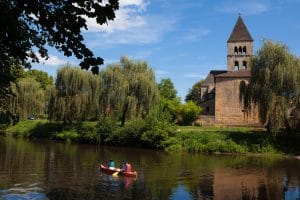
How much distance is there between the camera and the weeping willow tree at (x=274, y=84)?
126 ft

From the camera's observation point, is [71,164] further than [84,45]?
Yes

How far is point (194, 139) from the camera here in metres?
43.8

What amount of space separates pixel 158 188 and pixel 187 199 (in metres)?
2.86

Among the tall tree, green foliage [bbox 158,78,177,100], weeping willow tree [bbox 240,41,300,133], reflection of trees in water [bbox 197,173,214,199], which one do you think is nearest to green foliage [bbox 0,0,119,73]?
reflection of trees in water [bbox 197,173,214,199]

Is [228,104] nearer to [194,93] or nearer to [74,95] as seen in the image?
[74,95]

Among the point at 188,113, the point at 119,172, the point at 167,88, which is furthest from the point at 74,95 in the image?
the point at 167,88

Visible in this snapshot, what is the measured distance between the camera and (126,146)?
4641 cm

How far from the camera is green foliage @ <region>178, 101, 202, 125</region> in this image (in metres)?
56.7

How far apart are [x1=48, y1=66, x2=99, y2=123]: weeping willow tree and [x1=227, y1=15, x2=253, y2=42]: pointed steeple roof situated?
32139 millimetres

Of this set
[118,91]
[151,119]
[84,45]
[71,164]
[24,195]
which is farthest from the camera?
[118,91]

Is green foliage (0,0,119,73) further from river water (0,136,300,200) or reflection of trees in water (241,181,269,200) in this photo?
reflection of trees in water (241,181,269,200)

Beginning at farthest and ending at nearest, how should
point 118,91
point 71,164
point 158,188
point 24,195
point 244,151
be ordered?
point 118,91
point 244,151
point 71,164
point 158,188
point 24,195

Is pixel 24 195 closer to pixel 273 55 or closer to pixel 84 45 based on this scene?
pixel 84 45

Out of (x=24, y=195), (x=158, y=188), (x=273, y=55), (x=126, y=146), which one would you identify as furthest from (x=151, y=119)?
(x=24, y=195)
